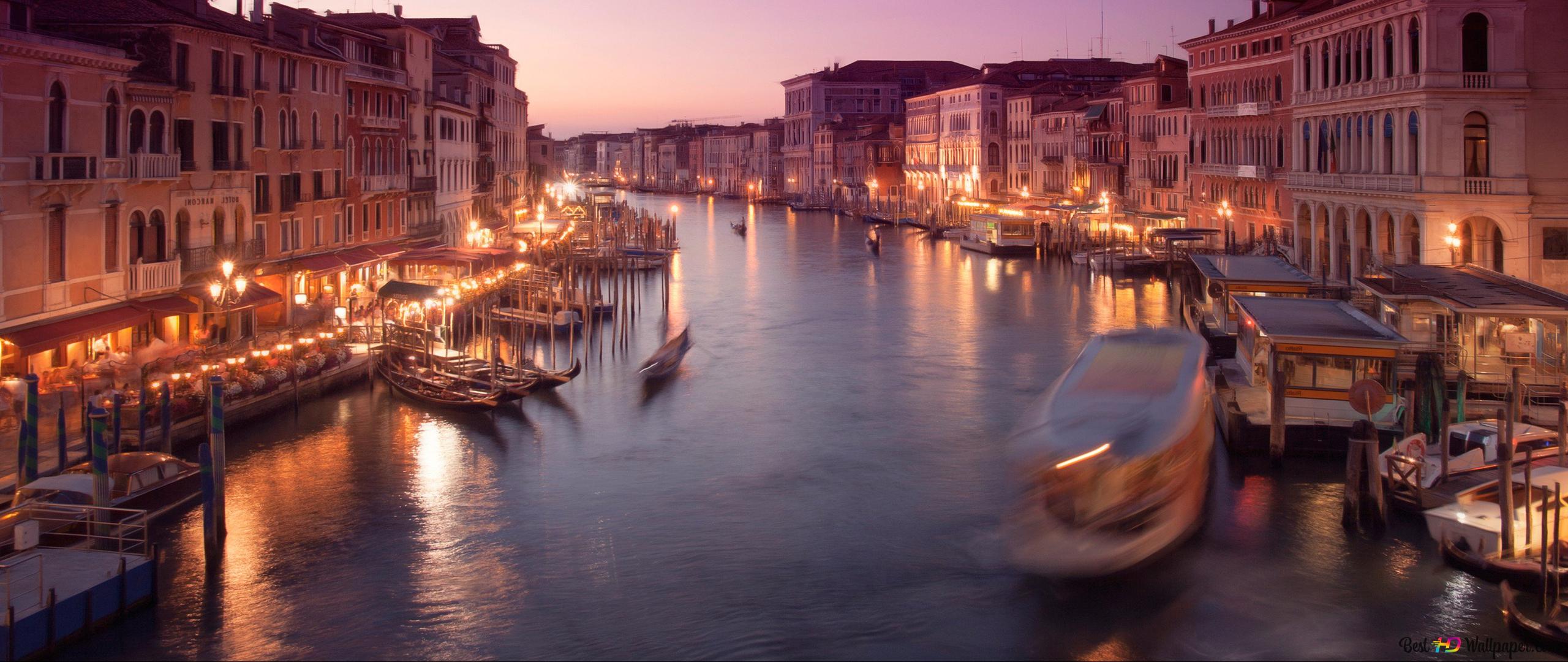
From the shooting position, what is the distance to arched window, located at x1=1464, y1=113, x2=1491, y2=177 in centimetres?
1809

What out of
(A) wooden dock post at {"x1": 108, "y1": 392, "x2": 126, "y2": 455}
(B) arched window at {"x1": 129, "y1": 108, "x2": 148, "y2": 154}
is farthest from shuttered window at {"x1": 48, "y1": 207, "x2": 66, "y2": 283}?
(A) wooden dock post at {"x1": 108, "y1": 392, "x2": 126, "y2": 455}

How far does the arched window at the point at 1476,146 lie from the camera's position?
18.1 m

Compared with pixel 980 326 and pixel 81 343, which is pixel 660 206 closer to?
pixel 980 326

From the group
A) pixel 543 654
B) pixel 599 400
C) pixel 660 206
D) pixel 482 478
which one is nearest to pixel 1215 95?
pixel 599 400

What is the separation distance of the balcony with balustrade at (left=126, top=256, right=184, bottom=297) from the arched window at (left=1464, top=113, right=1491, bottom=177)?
1658 centimetres

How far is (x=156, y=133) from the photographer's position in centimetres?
1545

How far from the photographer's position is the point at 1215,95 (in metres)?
32.9

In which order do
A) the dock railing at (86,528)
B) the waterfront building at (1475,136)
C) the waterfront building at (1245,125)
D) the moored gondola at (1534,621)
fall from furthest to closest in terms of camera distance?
the waterfront building at (1245,125), the waterfront building at (1475,136), the dock railing at (86,528), the moored gondola at (1534,621)

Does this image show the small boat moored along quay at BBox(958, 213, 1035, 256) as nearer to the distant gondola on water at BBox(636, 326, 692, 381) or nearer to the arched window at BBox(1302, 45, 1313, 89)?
the arched window at BBox(1302, 45, 1313, 89)

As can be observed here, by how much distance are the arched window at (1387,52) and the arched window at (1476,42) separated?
5.01ft

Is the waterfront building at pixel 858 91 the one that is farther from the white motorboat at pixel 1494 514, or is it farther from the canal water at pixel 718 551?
the white motorboat at pixel 1494 514

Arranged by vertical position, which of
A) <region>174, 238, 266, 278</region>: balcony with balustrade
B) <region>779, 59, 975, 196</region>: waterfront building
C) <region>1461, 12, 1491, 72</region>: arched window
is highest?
<region>779, 59, 975, 196</region>: waterfront building

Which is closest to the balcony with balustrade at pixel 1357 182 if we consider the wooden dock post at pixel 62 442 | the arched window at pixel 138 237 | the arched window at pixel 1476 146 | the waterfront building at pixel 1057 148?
the arched window at pixel 1476 146

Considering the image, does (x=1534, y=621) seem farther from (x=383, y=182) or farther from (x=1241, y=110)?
(x=1241, y=110)
